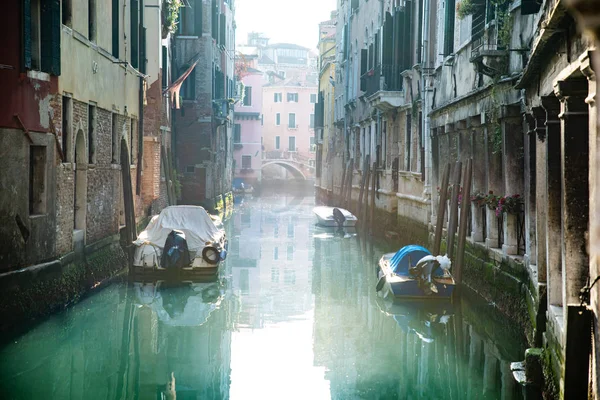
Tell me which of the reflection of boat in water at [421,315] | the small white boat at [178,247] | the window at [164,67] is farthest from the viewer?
the window at [164,67]

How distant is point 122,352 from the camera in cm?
817

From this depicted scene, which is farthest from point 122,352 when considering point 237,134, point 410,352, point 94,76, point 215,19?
point 237,134

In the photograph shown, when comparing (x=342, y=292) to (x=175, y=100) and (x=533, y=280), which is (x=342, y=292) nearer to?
(x=533, y=280)

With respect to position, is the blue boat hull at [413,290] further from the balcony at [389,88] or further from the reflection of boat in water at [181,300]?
the balcony at [389,88]

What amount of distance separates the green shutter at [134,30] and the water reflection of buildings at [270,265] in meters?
4.17

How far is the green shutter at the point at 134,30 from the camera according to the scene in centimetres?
1459

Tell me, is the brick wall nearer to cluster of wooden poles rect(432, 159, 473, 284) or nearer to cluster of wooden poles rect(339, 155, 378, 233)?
cluster of wooden poles rect(432, 159, 473, 284)

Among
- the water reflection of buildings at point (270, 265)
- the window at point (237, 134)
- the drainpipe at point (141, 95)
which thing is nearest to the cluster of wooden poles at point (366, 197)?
the water reflection of buildings at point (270, 265)

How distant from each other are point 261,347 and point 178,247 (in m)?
3.87

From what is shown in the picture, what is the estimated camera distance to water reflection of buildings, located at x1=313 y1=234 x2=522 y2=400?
275 inches

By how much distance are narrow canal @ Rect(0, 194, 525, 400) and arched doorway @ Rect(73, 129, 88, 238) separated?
1.10 metres

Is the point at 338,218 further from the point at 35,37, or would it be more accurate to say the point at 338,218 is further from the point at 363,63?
the point at 35,37

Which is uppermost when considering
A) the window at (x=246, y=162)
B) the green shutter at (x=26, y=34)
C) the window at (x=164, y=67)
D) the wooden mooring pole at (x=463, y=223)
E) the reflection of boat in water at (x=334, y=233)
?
the window at (x=164, y=67)

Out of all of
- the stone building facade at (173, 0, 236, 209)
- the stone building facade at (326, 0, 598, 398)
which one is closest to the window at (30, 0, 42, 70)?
the stone building facade at (326, 0, 598, 398)
